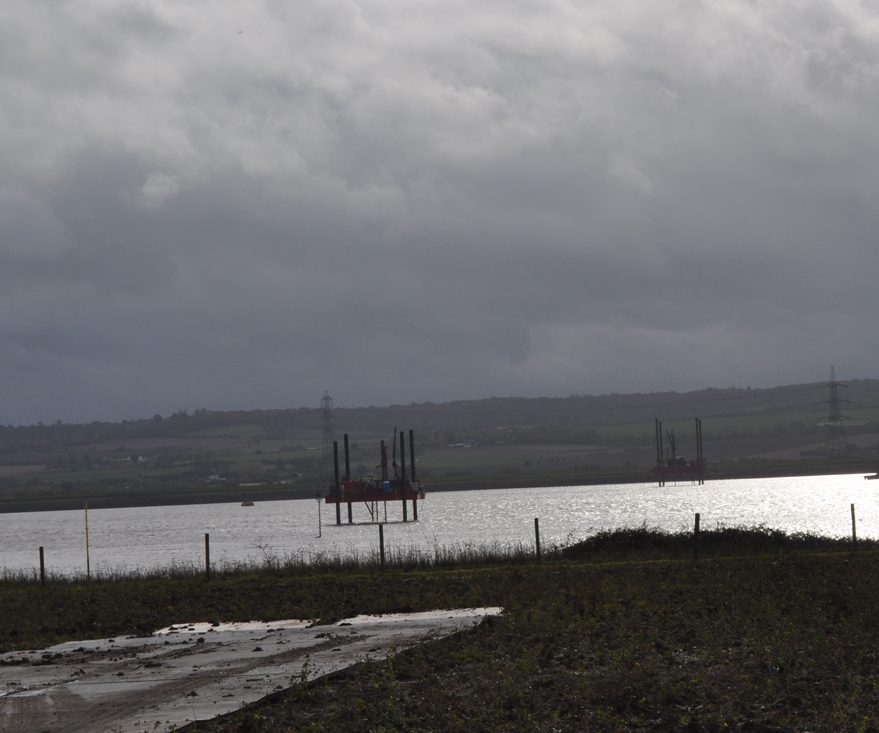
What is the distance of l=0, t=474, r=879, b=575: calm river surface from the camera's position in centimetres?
8294

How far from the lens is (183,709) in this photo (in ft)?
A: 59.3

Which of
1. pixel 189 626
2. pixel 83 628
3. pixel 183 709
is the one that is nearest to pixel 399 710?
pixel 183 709

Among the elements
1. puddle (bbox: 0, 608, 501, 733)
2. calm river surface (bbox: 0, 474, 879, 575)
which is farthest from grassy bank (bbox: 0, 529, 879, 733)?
calm river surface (bbox: 0, 474, 879, 575)

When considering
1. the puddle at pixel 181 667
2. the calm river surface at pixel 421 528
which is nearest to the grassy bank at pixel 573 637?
the puddle at pixel 181 667

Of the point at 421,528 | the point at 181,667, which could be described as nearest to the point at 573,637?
the point at 181,667

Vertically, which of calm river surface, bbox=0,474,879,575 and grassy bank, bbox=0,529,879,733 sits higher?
grassy bank, bbox=0,529,879,733

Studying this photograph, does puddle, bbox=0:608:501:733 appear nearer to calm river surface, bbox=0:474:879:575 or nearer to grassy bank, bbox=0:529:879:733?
grassy bank, bbox=0:529:879:733

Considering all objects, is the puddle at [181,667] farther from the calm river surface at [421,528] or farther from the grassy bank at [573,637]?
the calm river surface at [421,528]

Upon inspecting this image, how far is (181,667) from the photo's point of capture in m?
22.0

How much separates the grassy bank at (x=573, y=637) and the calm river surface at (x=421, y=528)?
21.2 metres

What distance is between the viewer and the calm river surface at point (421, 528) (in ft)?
272

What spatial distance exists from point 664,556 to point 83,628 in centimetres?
2069

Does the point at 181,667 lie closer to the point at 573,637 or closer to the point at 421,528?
the point at 573,637

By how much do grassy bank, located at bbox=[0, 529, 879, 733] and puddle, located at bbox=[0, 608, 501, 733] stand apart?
0.77 m
